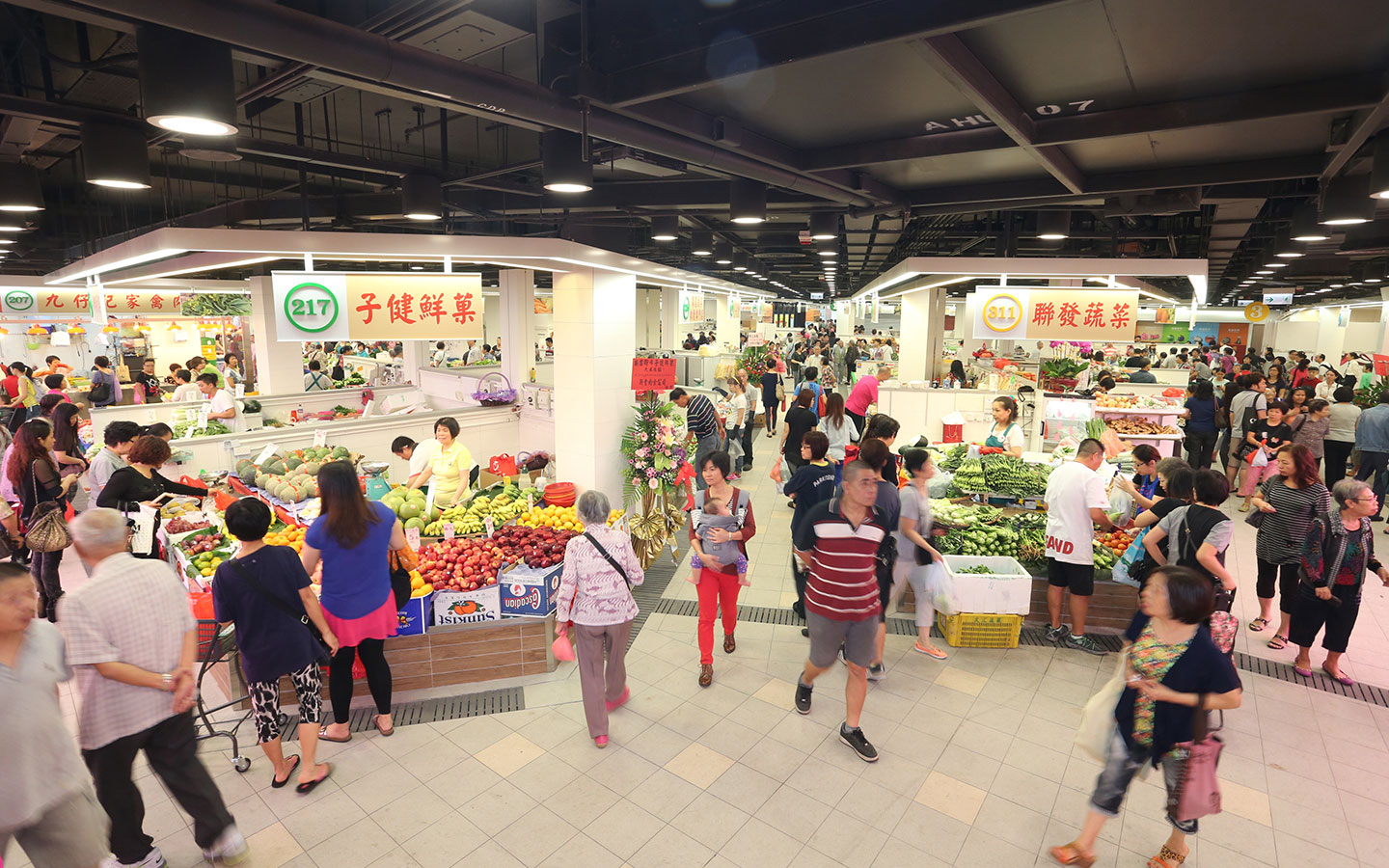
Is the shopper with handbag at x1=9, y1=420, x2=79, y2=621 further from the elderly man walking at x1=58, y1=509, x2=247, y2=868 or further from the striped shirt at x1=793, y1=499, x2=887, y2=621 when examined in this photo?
the striped shirt at x1=793, y1=499, x2=887, y2=621

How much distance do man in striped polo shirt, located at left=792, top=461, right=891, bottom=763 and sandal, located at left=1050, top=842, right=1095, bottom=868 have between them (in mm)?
1034

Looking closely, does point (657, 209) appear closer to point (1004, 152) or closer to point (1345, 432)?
point (1004, 152)

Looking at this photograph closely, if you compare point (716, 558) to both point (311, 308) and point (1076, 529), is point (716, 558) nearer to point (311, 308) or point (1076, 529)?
point (1076, 529)

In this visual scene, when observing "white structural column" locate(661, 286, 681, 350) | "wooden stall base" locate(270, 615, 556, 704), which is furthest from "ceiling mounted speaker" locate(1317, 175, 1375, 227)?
"white structural column" locate(661, 286, 681, 350)

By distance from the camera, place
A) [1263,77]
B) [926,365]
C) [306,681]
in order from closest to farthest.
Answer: [1263,77]
[306,681]
[926,365]

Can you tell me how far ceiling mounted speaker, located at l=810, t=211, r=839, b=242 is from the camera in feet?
23.2

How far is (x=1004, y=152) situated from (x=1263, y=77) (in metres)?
2.03

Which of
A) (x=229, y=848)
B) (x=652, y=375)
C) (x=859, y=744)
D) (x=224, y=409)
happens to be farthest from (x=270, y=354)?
(x=859, y=744)

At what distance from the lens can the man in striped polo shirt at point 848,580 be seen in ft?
12.8

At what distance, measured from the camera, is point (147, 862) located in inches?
127

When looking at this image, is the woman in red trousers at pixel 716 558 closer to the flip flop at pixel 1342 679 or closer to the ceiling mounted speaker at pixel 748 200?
the ceiling mounted speaker at pixel 748 200

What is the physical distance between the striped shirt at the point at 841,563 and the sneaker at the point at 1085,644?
2.52 m

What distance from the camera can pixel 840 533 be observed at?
12.8 ft

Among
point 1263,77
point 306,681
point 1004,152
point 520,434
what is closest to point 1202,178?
point 1004,152
